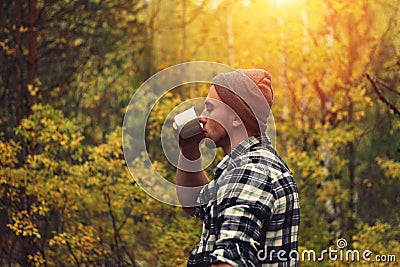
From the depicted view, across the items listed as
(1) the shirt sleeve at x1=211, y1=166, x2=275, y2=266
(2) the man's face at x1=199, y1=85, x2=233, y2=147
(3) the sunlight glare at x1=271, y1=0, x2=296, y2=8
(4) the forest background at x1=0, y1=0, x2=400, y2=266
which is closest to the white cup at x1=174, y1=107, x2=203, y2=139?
(2) the man's face at x1=199, y1=85, x2=233, y2=147

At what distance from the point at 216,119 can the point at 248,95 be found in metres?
0.11

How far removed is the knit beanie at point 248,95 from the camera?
1777 mm

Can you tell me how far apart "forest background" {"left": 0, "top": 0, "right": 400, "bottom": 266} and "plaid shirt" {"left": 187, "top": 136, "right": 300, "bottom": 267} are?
11.4ft

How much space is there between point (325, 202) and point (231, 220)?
554 centimetres

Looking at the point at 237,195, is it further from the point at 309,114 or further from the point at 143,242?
the point at 309,114

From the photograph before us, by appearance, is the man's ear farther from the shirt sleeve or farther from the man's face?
the shirt sleeve

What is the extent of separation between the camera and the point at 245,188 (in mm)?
1608

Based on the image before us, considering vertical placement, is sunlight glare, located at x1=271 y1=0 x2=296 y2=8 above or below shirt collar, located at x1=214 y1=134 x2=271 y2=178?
above

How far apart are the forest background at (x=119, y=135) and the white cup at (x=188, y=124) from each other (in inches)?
134

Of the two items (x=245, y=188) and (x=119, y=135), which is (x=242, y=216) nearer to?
(x=245, y=188)

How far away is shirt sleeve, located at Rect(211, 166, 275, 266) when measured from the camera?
1542 millimetres

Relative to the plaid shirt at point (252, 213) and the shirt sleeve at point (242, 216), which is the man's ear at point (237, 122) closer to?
the plaid shirt at point (252, 213)

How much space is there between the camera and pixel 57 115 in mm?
5625

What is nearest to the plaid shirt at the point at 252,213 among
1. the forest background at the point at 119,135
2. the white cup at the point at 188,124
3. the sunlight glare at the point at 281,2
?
the white cup at the point at 188,124
